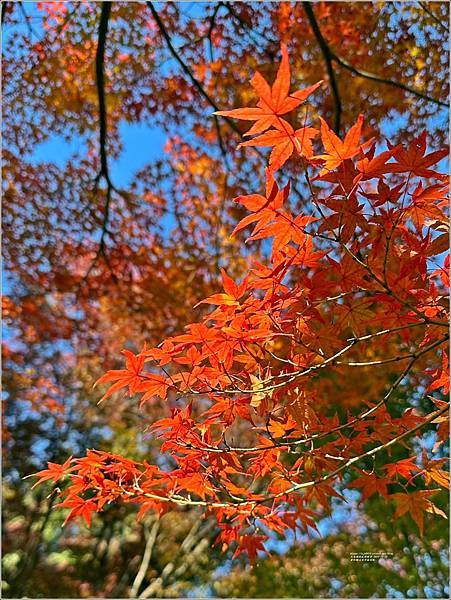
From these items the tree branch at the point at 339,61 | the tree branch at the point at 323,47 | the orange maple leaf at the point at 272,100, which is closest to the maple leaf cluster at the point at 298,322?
the orange maple leaf at the point at 272,100

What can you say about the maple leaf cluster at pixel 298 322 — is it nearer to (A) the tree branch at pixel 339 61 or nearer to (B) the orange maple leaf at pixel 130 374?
(B) the orange maple leaf at pixel 130 374

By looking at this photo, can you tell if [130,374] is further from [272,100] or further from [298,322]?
[272,100]

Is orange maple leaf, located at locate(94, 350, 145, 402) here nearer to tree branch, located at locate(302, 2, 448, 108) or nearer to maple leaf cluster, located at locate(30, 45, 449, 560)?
maple leaf cluster, located at locate(30, 45, 449, 560)

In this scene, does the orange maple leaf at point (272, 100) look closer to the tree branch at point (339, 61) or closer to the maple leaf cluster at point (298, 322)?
the maple leaf cluster at point (298, 322)

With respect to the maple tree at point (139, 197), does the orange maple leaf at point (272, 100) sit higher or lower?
lower

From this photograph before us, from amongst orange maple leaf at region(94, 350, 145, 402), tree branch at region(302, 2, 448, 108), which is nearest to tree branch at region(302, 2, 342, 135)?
tree branch at region(302, 2, 448, 108)

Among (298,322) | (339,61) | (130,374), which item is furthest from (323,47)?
(130,374)

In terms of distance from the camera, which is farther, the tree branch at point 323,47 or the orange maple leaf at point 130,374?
the tree branch at point 323,47

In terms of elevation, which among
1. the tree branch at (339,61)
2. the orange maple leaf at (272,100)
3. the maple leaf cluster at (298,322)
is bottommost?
the maple leaf cluster at (298,322)

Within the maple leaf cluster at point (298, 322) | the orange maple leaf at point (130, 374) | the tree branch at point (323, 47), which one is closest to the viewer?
the maple leaf cluster at point (298, 322)

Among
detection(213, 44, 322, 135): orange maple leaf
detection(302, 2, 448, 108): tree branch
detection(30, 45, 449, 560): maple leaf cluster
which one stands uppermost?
detection(302, 2, 448, 108): tree branch

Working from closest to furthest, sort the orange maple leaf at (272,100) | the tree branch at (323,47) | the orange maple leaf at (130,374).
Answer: the orange maple leaf at (272,100) → the orange maple leaf at (130,374) → the tree branch at (323,47)

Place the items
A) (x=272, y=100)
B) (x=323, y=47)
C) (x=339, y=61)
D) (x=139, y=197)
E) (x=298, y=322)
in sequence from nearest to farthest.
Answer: (x=272, y=100) → (x=298, y=322) → (x=323, y=47) → (x=339, y=61) → (x=139, y=197)

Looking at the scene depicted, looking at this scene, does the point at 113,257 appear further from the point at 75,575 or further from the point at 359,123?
the point at 75,575
